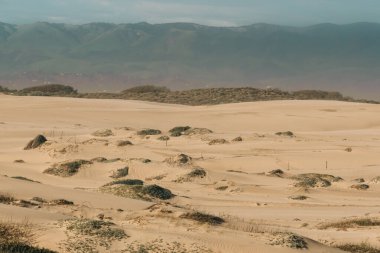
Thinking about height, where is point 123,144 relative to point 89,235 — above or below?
below

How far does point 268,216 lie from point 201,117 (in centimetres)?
3480

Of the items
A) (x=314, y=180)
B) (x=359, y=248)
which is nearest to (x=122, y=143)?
(x=314, y=180)

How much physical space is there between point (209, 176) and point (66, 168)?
4250 millimetres

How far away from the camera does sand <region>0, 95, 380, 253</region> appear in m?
10.8

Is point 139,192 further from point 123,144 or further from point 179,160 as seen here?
point 123,144

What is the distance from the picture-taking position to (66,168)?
73.5 feet

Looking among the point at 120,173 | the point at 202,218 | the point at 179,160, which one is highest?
the point at 202,218

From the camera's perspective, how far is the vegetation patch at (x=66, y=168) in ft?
72.4

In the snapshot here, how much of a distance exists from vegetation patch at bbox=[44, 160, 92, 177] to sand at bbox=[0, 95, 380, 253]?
11.1 inches

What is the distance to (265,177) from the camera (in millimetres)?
22375

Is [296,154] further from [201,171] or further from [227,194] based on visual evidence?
[227,194]

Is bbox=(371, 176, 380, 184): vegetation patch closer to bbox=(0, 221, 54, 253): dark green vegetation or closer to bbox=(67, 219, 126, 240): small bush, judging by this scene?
bbox=(67, 219, 126, 240): small bush

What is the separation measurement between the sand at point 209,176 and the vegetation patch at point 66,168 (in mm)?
281

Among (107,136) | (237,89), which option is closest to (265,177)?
(107,136)
